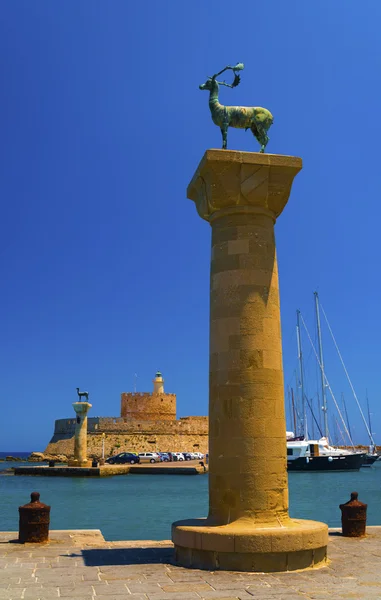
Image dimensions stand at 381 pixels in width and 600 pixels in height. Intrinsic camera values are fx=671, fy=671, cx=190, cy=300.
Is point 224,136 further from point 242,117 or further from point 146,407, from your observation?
point 146,407

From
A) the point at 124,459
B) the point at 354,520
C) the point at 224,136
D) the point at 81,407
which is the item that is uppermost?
the point at 224,136

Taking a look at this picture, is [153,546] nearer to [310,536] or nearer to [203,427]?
[310,536]

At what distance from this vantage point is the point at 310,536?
684cm

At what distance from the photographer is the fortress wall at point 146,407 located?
5950 centimetres

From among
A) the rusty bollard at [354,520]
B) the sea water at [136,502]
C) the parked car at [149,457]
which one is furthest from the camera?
the parked car at [149,457]

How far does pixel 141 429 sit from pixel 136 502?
108ft

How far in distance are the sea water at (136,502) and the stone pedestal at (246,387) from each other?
7.34 m

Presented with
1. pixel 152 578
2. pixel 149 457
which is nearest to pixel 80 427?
pixel 149 457

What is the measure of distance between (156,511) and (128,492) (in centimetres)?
819

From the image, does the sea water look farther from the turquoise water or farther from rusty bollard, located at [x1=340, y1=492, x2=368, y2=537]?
rusty bollard, located at [x1=340, y1=492, x2=368, y2=537]

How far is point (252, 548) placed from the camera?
6645 mm

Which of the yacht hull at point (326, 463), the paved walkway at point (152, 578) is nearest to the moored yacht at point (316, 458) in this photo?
the yacht hull at point (326, 463)

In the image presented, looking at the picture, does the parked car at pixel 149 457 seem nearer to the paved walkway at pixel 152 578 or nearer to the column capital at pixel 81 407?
the column capital at pixel 81 407

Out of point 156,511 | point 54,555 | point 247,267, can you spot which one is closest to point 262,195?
point 247,267
